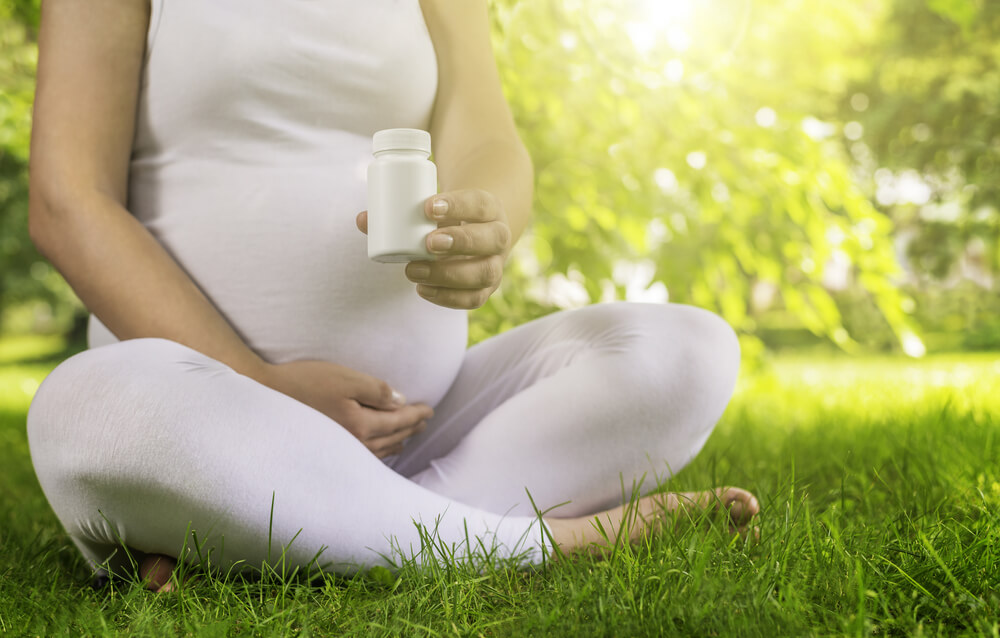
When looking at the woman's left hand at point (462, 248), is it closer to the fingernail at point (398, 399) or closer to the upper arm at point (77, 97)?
the fingernail at point (398, 399)

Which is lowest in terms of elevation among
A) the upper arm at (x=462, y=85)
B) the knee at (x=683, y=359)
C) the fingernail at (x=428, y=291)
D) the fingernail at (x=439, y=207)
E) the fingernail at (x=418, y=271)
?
the knee at (x=683, y=359)

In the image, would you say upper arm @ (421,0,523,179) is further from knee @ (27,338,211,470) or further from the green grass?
the green grass

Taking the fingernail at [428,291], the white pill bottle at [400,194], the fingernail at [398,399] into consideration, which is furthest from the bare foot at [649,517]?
the white pill bottle at [400,194]

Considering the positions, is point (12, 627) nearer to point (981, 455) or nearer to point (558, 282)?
point (981, 455)

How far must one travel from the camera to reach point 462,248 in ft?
3.60

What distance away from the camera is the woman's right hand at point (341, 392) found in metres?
1.36

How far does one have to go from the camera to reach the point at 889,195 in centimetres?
1437

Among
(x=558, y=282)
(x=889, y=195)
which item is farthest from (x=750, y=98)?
(x=889, y=195)

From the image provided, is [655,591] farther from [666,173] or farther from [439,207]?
[666,173]

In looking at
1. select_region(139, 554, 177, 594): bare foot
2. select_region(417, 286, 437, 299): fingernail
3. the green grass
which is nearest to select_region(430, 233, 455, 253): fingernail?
select_region(417, 286, 437, 299): fingernail

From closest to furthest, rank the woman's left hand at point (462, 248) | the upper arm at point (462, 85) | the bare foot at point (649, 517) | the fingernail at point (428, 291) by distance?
the woman's left hand at point (462, 248) < the fingernail at point (428, 291) < the bare foot at point (649, 517) < the upper arm at point (462, 85)

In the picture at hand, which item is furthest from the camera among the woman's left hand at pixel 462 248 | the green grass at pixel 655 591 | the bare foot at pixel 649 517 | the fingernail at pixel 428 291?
the bare foot at pixel 649 517

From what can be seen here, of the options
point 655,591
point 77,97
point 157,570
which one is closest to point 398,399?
point 157,570

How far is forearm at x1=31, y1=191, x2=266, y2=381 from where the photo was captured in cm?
133
